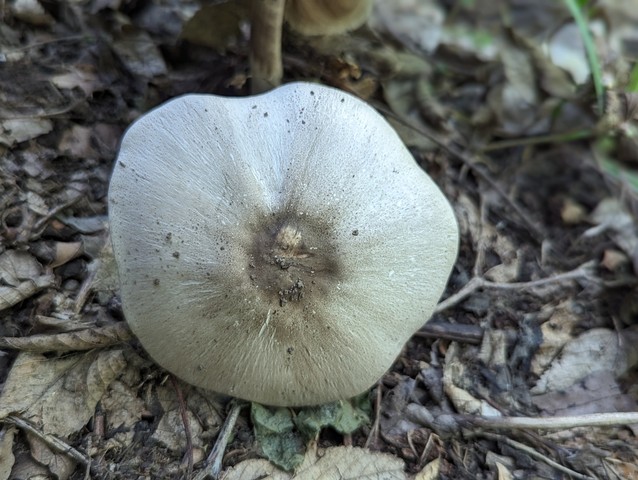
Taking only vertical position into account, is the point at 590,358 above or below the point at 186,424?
below

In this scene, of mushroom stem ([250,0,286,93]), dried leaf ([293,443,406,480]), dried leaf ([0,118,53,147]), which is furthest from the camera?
mushroom stem ([250,0,286,93])

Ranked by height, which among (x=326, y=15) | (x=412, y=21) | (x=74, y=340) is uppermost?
(x=326, y=15)

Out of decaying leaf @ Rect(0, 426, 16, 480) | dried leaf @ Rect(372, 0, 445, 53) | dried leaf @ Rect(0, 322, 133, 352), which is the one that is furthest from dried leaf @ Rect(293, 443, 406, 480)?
dried leaf @ Rect(372, 0, 445, 53)

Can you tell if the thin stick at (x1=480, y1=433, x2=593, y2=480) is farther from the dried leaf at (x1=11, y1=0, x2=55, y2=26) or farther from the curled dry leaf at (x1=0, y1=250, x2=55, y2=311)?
the dried leaf at (x1=11, y1=0, x2=55, y2=26)

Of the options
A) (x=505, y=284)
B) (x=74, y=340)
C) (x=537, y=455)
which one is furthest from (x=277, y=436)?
(x=505, y=284)

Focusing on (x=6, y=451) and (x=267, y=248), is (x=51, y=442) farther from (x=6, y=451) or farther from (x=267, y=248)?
(x=267, y=248)
